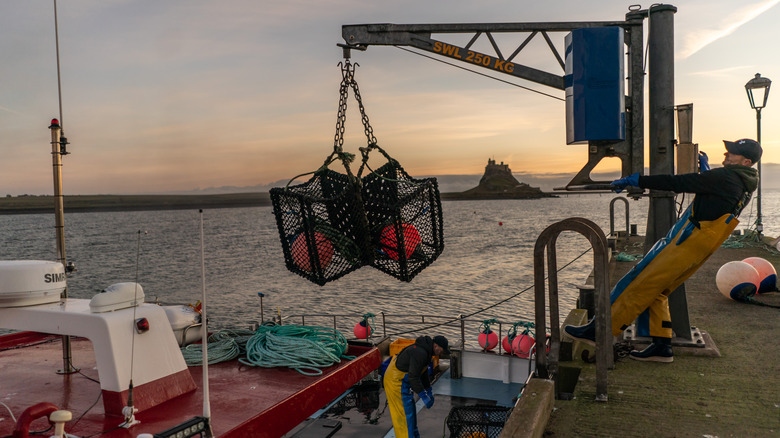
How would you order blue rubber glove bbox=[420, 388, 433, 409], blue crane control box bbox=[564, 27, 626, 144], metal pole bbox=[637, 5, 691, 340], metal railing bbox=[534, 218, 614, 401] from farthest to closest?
1. blue rubber glove bbox=[420, 388, 433, 409]
2. metal pole bbox=[637, 5, 691, 340]
3. blue crane control box bbox=[564, 27, 626, 144]
4. metal railing bbox=[534, 218, 614, 401]

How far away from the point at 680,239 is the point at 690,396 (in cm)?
141

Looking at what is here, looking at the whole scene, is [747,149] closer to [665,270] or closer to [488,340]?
[665,270]

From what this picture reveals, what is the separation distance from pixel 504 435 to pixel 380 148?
2948mm

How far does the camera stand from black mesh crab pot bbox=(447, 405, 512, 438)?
7.44 metres

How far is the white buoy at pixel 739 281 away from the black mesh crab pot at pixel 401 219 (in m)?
5.75

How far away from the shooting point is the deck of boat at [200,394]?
5.65m

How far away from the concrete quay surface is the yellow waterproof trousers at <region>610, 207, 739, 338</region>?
1.57ft

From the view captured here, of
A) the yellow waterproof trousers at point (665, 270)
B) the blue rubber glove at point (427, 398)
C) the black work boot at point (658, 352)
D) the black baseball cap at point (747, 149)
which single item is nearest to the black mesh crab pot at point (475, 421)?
the blue rubber glove at point (427, 398)

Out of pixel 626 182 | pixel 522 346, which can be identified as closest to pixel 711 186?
pixel 626 182

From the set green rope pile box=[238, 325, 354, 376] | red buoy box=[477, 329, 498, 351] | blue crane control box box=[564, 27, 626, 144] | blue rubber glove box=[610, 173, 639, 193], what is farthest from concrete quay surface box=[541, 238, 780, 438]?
red buoy box=[477, 329, 498, 351]

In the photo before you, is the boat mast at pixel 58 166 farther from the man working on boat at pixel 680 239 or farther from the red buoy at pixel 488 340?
the red buoy at pixel 488 340

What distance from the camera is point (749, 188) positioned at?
4816 mm

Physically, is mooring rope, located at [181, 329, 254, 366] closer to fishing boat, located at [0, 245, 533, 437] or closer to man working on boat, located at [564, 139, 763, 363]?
fishing boat, located at [0, 245, 533, 437]

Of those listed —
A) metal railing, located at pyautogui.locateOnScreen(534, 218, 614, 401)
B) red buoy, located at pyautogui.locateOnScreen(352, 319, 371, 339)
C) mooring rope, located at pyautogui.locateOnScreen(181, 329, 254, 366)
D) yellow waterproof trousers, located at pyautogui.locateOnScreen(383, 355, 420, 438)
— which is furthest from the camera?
red buoy, located at pyautogui.locateOnScreen(352, 319, 371, 339)
